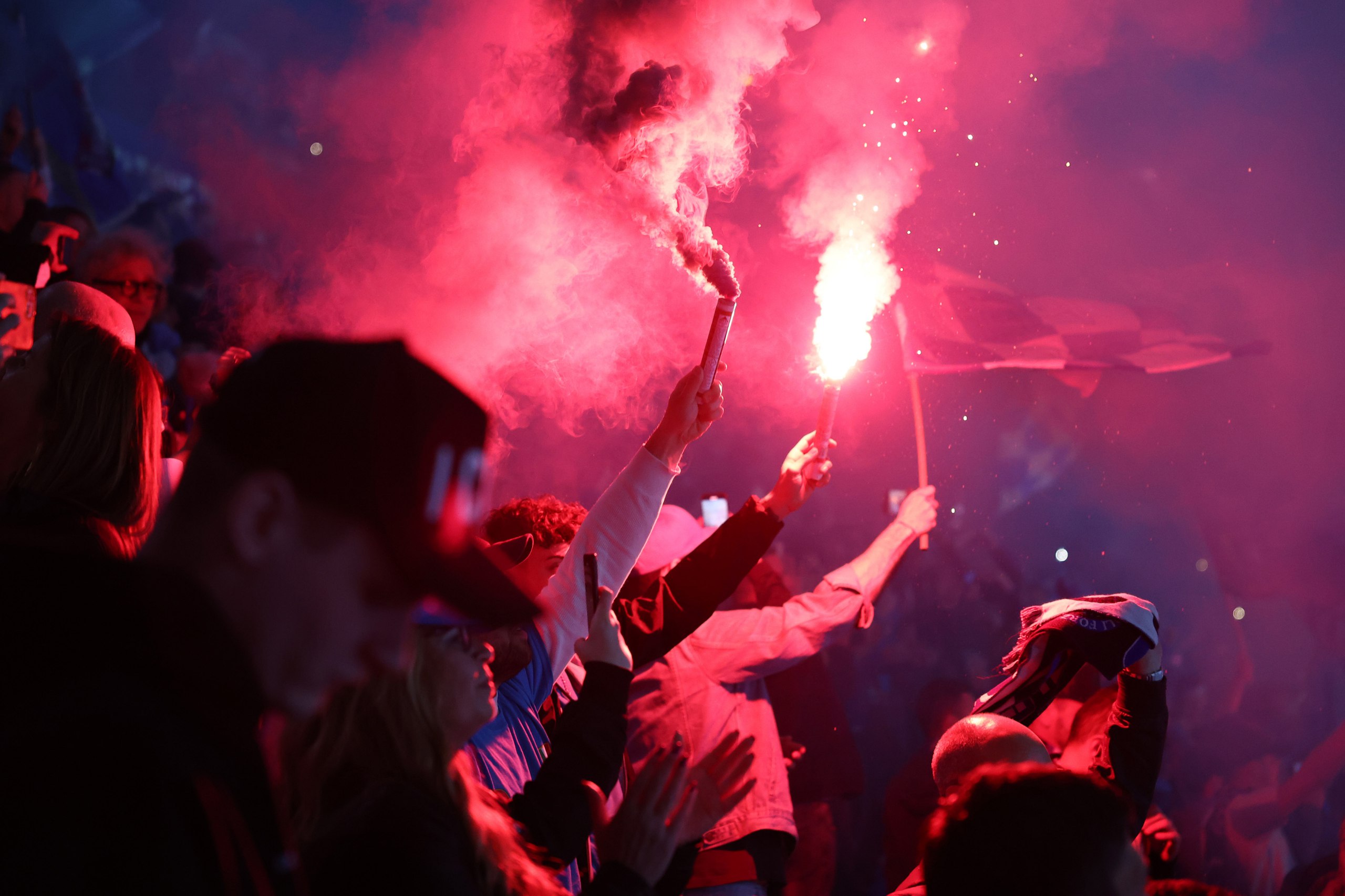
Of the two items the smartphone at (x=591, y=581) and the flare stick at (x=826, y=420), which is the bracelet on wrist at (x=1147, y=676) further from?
the smartphone at (x=591, y=581)

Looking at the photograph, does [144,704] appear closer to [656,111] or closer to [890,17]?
[656,111]

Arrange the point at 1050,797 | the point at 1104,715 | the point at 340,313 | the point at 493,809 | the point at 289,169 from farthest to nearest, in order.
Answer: the point at 289,169
the point at 340,313
the point at 1104,715
the point at 1050,797
the point at 493,809

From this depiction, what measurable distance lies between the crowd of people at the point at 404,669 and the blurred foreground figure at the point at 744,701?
0.01 m

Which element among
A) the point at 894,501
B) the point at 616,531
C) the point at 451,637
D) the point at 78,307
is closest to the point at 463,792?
the point at 451,637

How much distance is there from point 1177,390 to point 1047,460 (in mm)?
898

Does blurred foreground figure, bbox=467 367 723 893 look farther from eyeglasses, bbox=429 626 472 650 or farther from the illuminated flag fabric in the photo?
the illuminated flag fabric

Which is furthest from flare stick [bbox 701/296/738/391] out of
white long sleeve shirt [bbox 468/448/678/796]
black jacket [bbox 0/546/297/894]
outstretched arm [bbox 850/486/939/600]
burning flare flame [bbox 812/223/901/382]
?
black jacket [bbox 0/546/297/894]

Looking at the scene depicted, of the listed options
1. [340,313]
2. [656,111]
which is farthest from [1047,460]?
[340,313]

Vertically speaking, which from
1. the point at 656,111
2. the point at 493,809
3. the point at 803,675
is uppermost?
the point at 656,111

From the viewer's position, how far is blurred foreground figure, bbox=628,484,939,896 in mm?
2885

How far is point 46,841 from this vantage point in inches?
29.0

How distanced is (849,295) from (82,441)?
3171 mm

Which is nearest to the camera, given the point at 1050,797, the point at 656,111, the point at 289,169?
the point at 1050,797

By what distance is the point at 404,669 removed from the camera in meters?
0.89
